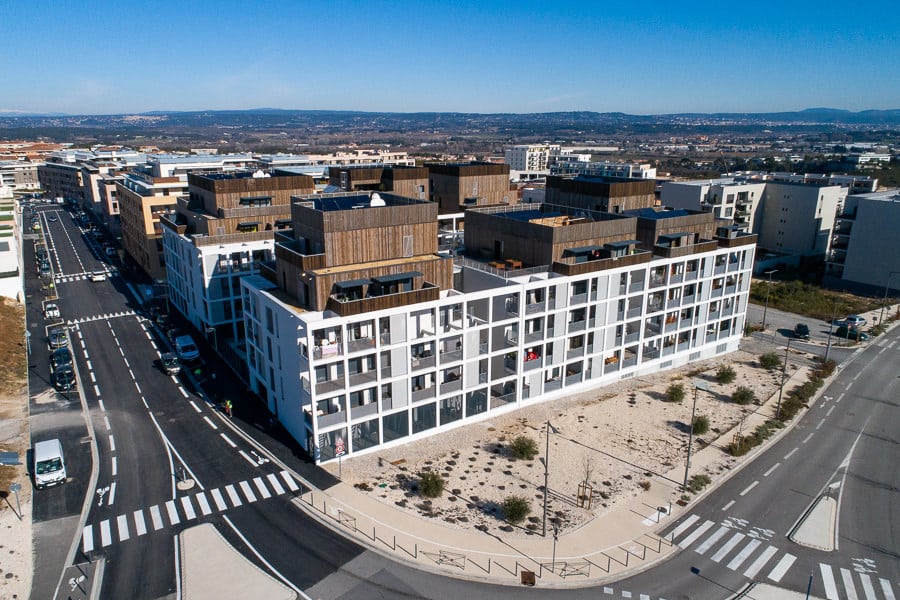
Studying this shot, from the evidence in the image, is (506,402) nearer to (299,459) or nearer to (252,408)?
(299,459)

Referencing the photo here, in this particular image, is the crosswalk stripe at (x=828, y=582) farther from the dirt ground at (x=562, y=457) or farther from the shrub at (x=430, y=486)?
the shrub at (x=430, y=486)

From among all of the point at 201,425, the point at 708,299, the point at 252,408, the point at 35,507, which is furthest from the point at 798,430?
the point at 35,507

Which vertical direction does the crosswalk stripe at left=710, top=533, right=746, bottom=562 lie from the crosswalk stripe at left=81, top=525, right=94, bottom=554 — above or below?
below

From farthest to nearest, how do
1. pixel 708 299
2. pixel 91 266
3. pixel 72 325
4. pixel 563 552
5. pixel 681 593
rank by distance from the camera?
pixel 91 266, pixel 72 325, pixel 708 299, pixel 563 552, pixel 681 593

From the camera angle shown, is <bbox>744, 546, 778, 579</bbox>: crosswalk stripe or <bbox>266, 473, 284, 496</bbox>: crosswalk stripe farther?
<bbox>266, 473, 284, 496</bbox>: crosswalk stripe

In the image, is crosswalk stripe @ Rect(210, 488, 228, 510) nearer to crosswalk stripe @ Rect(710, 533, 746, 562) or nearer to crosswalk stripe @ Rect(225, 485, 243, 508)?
crosswalk stripe @ Rect(225, 485, 243, 508)

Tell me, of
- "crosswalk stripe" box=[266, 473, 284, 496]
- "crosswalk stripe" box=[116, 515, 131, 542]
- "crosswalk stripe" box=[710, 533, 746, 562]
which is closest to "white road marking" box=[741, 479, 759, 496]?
"crosswalk stripe" box=[710, 533, 746, 562]

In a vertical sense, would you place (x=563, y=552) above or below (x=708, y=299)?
below
